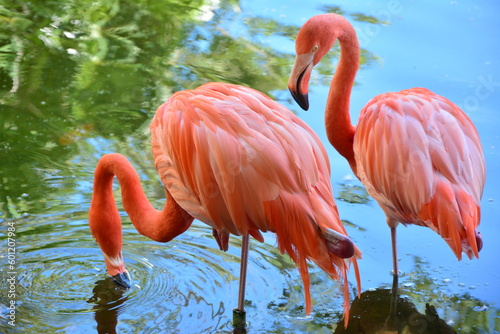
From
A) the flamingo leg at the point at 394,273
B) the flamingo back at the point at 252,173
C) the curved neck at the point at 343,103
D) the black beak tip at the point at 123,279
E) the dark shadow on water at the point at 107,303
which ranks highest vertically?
the curved neck at the point at 343,103

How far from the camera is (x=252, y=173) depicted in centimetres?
314

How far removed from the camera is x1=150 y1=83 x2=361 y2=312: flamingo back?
3.14 meters

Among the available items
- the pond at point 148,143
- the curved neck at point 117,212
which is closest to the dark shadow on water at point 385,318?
the pond at point 148,143

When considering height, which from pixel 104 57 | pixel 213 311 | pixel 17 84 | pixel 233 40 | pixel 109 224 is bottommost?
pixel 213 311

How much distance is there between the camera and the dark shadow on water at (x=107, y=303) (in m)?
3.38

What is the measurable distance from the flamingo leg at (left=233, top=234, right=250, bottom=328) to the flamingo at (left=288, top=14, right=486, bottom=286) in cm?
72

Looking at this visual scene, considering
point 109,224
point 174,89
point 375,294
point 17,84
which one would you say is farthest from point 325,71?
point 109,224

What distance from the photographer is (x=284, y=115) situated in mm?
3443

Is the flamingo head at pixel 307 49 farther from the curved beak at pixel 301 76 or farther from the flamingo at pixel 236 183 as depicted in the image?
the flamingo at pixel 236 183

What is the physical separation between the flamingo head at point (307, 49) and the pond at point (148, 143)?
865 mm

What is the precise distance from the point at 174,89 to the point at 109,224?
228 centimetres

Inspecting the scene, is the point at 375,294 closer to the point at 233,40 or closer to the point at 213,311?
the point at 213,311

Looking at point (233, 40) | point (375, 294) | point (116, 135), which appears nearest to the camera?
point (375, 294)

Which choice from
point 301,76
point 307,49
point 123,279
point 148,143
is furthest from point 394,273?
point 148,143
